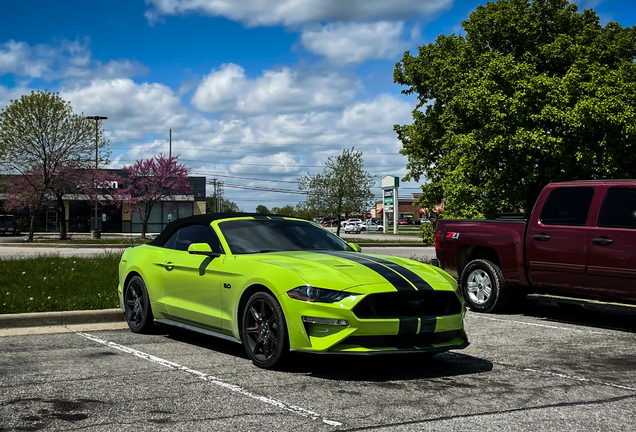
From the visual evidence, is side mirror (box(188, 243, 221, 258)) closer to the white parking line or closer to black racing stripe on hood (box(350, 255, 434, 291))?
the white parking line

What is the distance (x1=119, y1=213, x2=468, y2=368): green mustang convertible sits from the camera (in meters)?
5.73

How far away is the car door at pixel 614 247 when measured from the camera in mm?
8547

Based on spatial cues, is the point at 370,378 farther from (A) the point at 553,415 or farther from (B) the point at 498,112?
(B) the point at 498,112

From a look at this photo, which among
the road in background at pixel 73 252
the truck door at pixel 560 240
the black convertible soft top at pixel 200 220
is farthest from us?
the road in background at pixel 73 252

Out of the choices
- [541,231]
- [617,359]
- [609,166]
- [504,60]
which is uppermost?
[504,60]

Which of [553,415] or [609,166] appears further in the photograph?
[609,166]

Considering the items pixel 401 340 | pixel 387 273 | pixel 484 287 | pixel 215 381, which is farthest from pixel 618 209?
pixel 215 381

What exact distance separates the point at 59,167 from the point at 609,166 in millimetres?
32810

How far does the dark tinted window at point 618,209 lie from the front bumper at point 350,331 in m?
4.12

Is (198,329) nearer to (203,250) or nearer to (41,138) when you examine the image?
(203,250)

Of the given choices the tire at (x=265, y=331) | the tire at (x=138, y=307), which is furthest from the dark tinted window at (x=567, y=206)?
the tire at (x=138, y=307)

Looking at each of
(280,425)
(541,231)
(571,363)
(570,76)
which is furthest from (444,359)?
(570,76)

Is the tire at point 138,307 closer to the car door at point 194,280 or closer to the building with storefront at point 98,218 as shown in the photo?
the car door at point 194,280

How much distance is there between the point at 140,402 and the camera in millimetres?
5000
